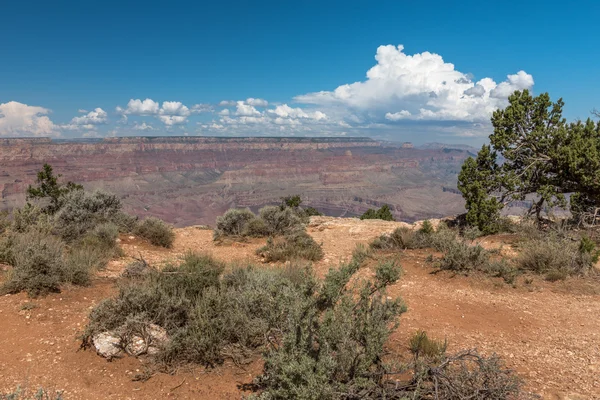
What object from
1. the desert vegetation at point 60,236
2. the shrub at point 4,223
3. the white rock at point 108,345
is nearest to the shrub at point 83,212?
→ the desert vegetation at point 60,236

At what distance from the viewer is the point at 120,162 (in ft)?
569

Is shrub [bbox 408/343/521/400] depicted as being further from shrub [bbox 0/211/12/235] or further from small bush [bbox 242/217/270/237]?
shrub [bbox 0/211/12/235]

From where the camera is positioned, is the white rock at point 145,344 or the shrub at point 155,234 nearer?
the white rock at point 145,344

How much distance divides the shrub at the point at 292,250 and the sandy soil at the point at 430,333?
123 inches

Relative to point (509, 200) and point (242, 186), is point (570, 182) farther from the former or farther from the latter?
point (242, 186)

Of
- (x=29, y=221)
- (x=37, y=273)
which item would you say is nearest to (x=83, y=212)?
(x=29, y=221)

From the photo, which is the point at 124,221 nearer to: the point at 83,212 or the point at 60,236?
the point at 83,212

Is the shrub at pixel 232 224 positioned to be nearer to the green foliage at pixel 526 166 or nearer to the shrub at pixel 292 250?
the shrub at pixel 292 250

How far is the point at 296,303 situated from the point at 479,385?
1.95m

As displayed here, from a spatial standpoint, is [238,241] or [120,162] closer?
[238,241]

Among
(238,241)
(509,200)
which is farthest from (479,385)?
(509,200)

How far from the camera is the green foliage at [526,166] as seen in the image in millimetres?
12336

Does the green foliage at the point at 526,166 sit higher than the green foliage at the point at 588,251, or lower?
higher

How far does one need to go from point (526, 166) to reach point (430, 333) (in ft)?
38.3
